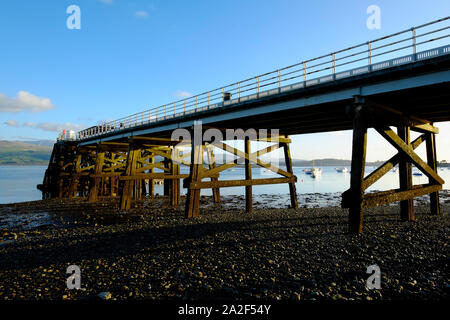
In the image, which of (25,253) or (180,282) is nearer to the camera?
(180,282)

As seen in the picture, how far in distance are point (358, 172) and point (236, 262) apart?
14.5 feet

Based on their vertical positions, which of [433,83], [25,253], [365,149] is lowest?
[25,253]

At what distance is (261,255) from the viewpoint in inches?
244

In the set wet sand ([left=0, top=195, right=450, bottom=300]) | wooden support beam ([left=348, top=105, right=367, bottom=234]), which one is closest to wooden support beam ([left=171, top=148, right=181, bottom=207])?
wet sand ([left=0, top=195, right=450, bottom=300])

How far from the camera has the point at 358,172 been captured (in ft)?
24.5

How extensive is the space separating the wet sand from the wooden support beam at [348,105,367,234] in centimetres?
46

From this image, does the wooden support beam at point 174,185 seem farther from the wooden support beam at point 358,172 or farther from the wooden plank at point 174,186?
the wooden support beam at point 358,172

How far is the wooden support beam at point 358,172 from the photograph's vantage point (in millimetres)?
7363

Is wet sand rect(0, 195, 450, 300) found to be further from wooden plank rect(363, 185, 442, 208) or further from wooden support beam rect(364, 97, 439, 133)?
wooden support beam rect(364, 97, 439, 133)

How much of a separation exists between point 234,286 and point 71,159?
31784mm

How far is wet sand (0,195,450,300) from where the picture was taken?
14.9ft
